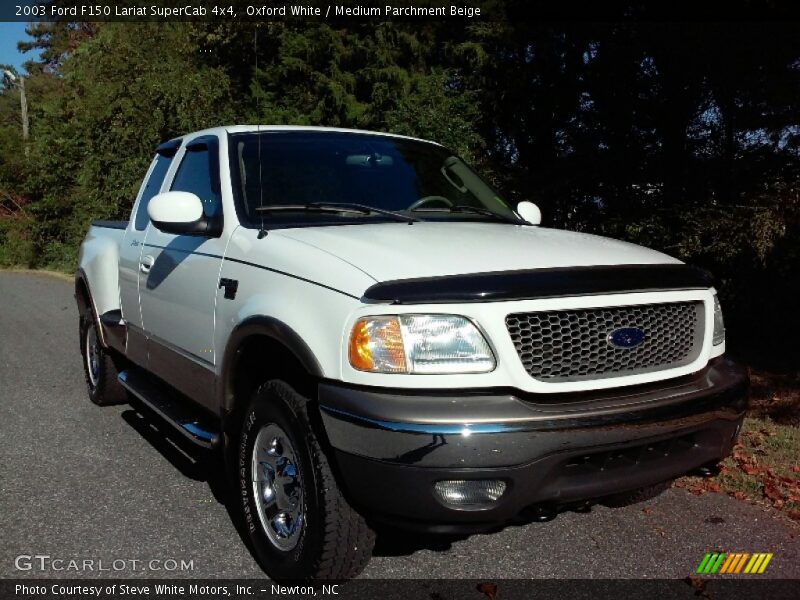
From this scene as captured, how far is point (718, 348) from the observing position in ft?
10.6

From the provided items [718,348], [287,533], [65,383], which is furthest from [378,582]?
[65,383]

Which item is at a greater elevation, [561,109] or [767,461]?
[561,109]

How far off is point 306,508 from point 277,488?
330mm

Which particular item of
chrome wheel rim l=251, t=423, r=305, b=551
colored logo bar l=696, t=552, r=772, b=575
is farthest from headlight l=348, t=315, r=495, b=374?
colored logo bar l=696, t=552, r=772, b=575

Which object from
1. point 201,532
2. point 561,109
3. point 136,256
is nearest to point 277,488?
point 201,532

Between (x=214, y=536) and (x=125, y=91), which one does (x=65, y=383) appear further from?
(x=125, y=91)

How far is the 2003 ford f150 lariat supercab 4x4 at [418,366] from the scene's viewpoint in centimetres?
258

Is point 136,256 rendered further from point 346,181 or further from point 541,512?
point 541,512

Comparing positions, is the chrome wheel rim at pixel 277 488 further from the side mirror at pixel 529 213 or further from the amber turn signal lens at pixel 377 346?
the side mirror at pixel 529 213

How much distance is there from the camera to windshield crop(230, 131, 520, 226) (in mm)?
3711

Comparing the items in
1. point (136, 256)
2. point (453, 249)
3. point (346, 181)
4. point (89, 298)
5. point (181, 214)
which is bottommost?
point (89, 298)

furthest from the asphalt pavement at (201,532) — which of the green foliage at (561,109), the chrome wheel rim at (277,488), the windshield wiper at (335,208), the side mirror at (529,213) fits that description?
the green foliage at (561,109)

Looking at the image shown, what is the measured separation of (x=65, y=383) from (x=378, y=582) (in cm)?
485

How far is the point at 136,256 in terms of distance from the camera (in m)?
4.77
